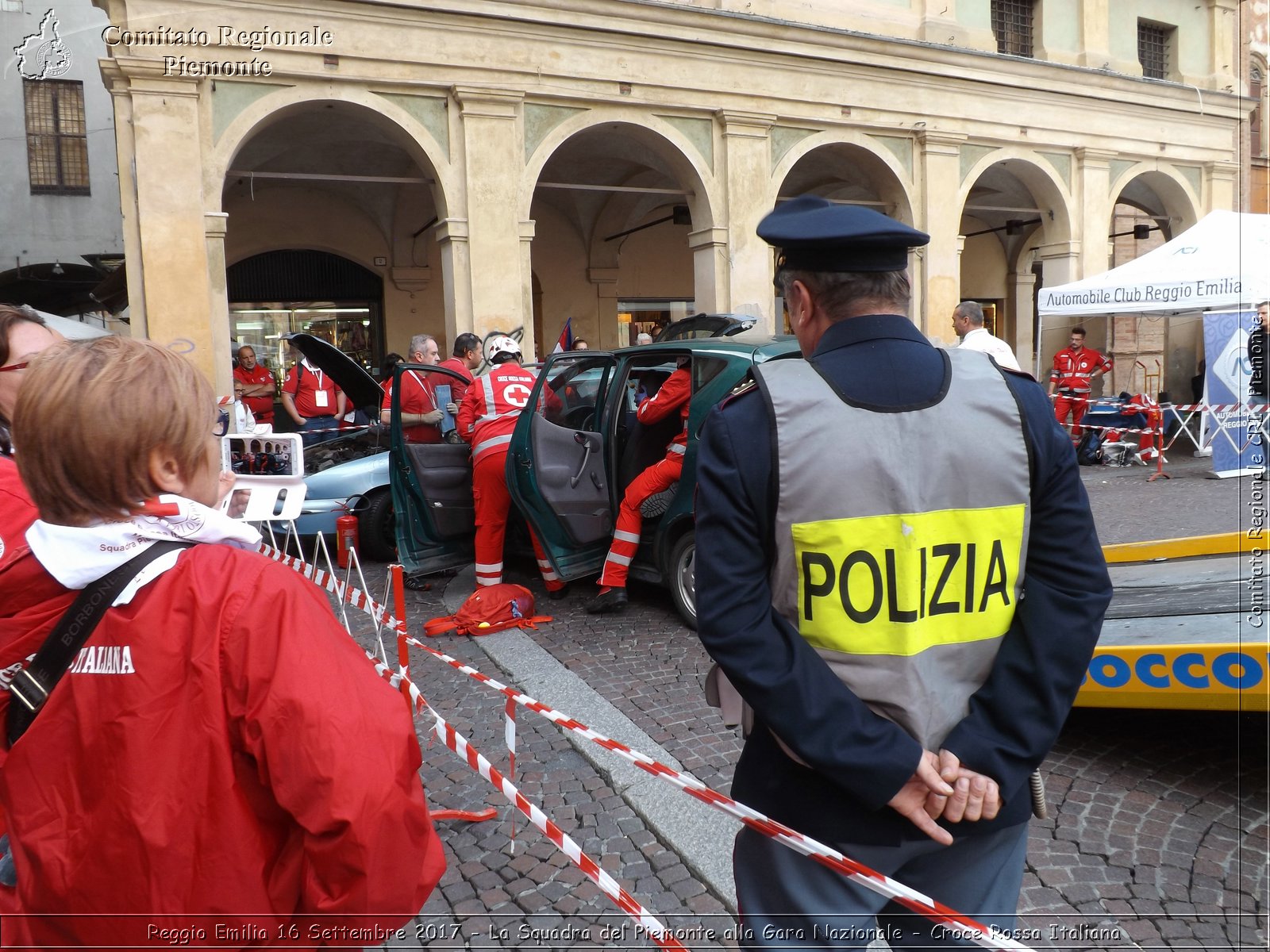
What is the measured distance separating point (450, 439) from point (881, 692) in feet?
22.0

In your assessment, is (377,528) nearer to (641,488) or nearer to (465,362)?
(465,362)

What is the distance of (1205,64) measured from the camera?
2008 centimetres

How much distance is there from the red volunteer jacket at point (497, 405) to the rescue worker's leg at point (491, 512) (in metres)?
0.09

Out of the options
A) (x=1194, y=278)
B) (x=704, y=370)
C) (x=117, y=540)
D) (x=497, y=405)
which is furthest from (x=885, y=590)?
(x=1194, y=278)

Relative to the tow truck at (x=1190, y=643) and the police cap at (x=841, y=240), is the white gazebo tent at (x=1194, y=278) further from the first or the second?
the police cap at (x=841, y=240)

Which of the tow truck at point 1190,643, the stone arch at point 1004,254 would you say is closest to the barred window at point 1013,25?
the stone arch at point 1004,254

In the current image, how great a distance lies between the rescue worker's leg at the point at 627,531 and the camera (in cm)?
588

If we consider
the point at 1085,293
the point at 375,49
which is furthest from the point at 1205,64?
the point at 375,49

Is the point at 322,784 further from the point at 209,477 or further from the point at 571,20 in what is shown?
the point at 571,20

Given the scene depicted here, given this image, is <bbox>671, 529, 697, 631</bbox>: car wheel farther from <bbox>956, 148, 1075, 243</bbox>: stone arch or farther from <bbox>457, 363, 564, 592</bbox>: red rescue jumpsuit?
<bbox>956, 148, 1075, 243</bbox>: stone arch

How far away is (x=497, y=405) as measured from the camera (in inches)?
264

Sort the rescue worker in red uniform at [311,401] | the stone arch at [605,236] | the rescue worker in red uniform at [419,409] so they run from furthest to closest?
1. the stone arch at [605,236]
2. the rescue worker in red uniform at [311,401]
3. the rescue worker in red uniform at [419,409]

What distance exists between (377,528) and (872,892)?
24.4 ft

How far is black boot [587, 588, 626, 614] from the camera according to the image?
628 centimetres
